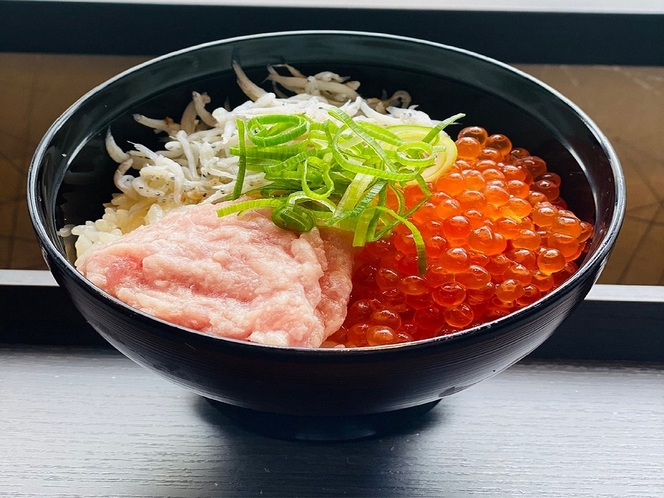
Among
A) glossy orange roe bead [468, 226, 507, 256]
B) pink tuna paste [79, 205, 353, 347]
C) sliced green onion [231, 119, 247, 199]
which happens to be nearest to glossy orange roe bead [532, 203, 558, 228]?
glossy orange roe bead [468, 226, 507, 256]

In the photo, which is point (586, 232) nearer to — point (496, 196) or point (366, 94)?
point (496, 196)

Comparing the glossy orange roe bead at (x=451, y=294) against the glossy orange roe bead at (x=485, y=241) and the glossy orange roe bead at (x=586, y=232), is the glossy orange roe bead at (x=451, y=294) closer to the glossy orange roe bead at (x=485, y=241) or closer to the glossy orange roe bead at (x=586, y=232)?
the glossy orange roe bead at (x=485, y=241)

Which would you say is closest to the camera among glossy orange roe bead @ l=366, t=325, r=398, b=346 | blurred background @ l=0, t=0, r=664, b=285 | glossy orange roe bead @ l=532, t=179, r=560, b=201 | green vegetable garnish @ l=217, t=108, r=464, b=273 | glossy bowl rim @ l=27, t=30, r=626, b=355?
glossy bowl rim @ l=27, t=30, r=626, b=355

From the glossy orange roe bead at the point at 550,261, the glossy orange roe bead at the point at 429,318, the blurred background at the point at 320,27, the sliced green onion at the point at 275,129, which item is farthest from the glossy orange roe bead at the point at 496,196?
the blurred background at the point at 320,27

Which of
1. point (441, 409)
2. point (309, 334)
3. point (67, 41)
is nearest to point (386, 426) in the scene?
point (441, 409)

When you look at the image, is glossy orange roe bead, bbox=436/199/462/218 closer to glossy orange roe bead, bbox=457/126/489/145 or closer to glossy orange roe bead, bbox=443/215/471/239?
glossy orange roe bead, bbox=443/215/471/239
